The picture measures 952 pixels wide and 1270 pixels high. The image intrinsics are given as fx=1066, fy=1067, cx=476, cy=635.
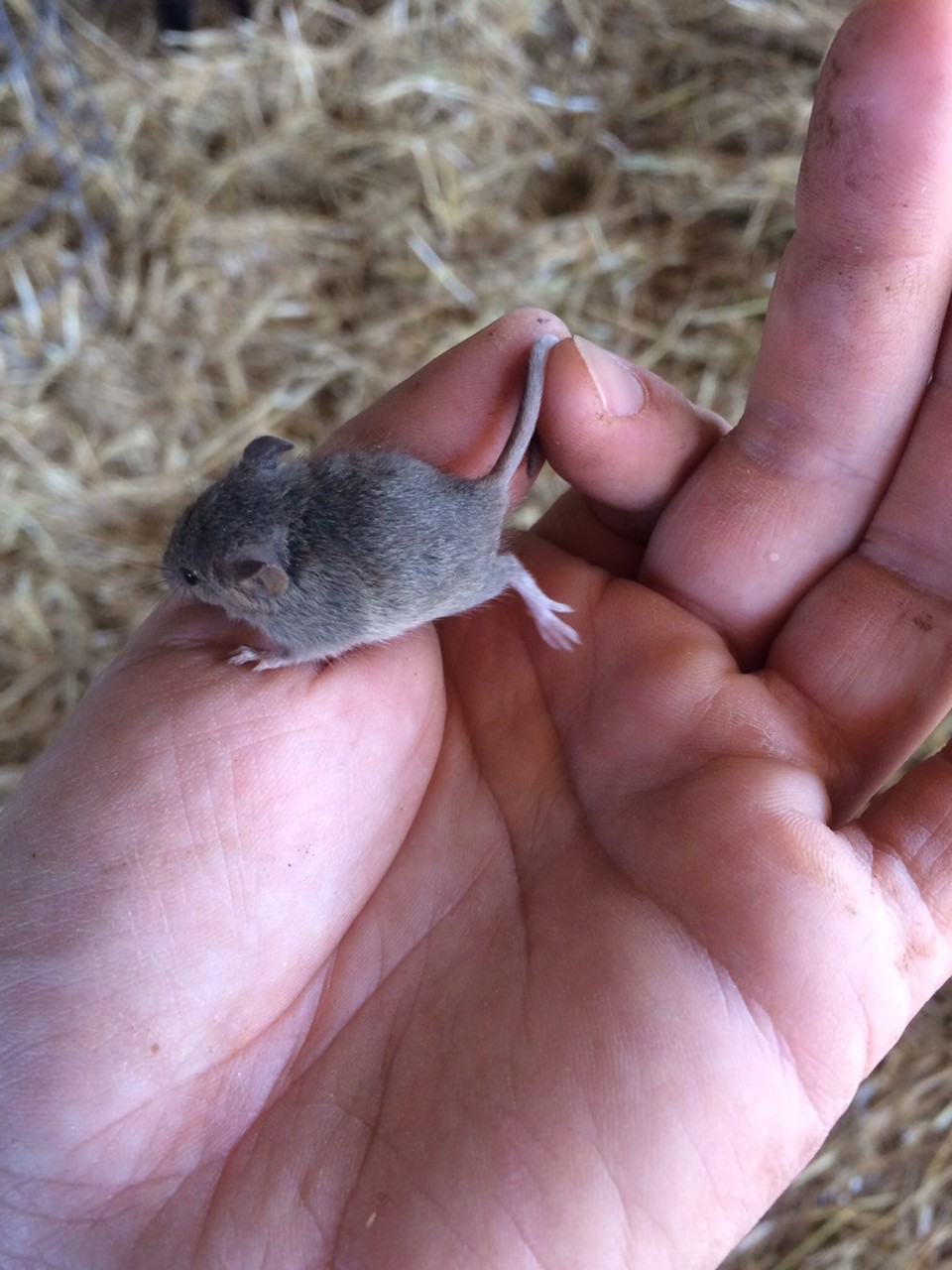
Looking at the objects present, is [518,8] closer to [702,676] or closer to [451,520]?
[451,520]

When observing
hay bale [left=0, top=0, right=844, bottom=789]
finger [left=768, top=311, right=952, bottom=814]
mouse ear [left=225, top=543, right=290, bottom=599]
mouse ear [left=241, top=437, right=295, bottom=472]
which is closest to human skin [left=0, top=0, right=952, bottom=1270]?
finger [left=768, top=311, right=952, bottom=814]

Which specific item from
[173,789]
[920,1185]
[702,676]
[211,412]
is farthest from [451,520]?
[920,1185]

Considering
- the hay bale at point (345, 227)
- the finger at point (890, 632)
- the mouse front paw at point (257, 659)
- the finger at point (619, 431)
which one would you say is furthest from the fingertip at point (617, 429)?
the hay bale at point (345, 227)

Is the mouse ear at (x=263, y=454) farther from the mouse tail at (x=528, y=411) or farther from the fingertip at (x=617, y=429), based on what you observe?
the fingertip at (x=617, y=429)

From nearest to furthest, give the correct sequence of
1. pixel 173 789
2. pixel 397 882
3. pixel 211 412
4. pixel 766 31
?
pixel 173 789 → pixel 397 882 → pixel 211 412 → pixel 766 31

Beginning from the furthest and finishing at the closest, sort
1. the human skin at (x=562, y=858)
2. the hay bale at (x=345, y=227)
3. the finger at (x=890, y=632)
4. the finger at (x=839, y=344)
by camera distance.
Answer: the hay bale at (x=345, y=227)
the finger at (x=890, y=632)
the finger at (x=839, y=344)
the human skin at (x=562, y=858)

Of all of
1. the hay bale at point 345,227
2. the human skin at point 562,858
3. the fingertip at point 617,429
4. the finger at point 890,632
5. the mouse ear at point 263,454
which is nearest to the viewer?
the human skin at point 562,858

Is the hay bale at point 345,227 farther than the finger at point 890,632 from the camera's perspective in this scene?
Yes

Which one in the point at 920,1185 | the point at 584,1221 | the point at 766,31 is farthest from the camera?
the point at 766,31
